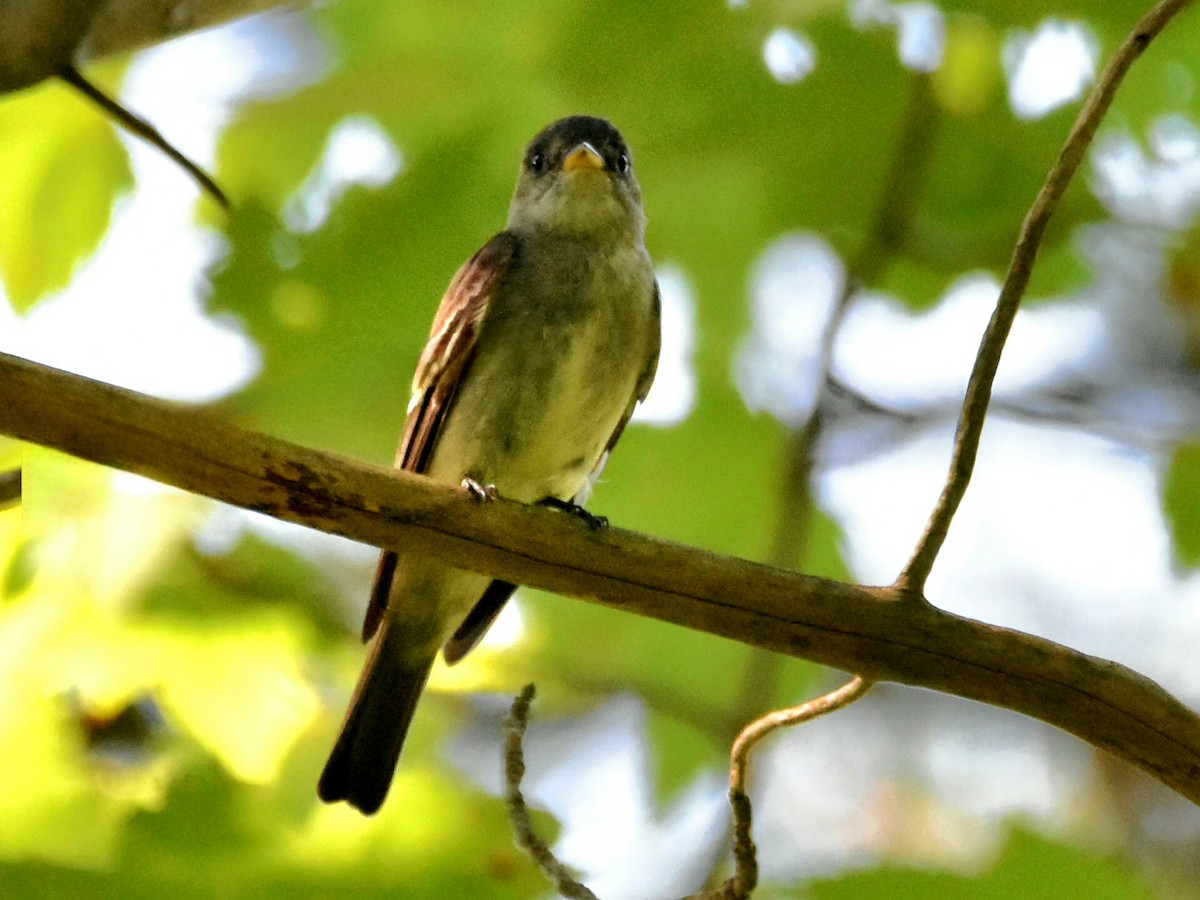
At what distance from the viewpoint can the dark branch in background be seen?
92.2 inches

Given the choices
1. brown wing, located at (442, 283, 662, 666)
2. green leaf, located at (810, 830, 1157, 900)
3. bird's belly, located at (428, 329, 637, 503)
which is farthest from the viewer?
brown wing, located at (442, 283, 662, 666)

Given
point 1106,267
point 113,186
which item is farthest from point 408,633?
point 1106,267

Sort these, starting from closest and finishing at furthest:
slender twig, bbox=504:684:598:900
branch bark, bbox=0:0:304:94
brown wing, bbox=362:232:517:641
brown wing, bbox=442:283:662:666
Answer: slender twig, bbox=504:684:598:900
branch bark, bbox=0:0:304:94
brown wing, bbox=362:232:517:641
brown wing, bbox=442:283:662:666

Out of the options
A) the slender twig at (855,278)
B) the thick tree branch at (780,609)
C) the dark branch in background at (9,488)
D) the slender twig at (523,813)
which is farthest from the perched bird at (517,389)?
the dark branch in background at (9,488)

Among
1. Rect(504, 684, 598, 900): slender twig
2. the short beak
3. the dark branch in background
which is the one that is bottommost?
Rect(504, 684, 598, 900): slender twig

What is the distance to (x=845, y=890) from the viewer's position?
214cm

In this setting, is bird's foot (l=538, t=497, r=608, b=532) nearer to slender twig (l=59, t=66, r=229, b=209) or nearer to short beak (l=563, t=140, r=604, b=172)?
short beak (l=563, t=140, r=604, b=172)

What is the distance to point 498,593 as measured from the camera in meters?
3.30

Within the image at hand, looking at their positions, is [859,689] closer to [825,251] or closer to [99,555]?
[825,251]

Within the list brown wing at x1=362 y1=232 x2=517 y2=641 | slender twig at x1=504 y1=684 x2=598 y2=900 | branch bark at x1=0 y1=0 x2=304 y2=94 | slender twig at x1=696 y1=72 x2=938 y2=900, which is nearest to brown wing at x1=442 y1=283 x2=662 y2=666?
brown wing at x1=362 y1=232 x2=517 y2=641

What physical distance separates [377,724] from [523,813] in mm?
733

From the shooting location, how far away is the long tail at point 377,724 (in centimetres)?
277

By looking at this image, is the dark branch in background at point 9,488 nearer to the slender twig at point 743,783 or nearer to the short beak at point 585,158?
the slender twig at point 743,783

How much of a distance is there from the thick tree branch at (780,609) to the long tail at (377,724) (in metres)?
0.72
